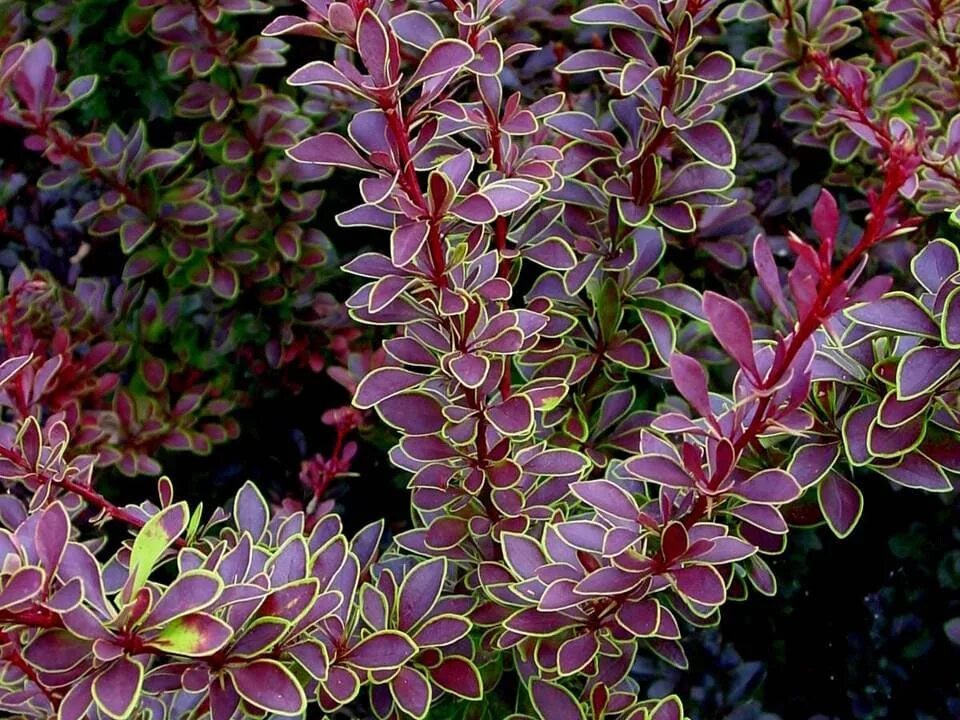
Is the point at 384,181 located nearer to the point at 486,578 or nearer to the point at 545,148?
the point at 545,148

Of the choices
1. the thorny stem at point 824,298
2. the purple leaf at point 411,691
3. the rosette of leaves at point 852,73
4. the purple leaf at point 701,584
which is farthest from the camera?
the rosette of leaves at point 852,73

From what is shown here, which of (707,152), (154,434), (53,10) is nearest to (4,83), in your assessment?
(53,10)

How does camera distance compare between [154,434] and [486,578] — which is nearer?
[486,578]

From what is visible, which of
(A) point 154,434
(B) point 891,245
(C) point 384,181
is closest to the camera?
(C) point 384,181

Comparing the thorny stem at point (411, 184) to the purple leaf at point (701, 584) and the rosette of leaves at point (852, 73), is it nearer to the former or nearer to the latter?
the purple leaf at point (701, 584)

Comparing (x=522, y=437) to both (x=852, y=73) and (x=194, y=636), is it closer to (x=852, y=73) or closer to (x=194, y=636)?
(x=194, y=636)

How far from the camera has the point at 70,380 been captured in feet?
6.02

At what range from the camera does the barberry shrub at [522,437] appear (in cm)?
92

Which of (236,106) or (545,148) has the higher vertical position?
(545,148)

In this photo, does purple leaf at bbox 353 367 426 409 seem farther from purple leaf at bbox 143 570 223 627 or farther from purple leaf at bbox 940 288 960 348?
purple leaf at bbox 940 288 960 348

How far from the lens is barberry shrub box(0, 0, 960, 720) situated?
916mm

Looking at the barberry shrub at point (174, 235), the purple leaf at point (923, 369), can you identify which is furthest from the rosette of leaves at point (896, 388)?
the barberry shrub at point (174, 235)

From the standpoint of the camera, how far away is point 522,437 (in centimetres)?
127

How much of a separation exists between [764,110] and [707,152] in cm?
82
